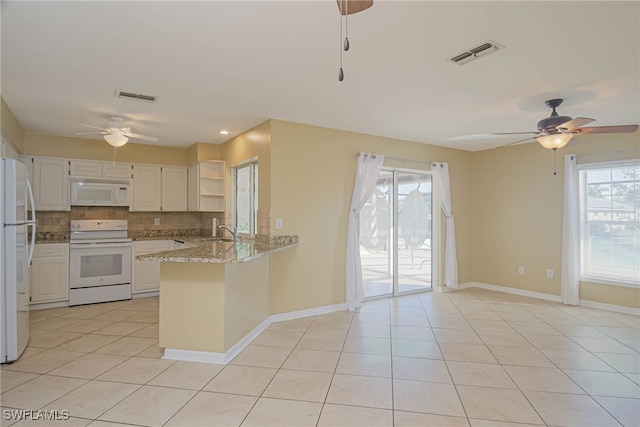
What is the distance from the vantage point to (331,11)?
1879 millimetres

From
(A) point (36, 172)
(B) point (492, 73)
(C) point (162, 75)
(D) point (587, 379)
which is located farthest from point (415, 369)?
(A) point (36, 172)

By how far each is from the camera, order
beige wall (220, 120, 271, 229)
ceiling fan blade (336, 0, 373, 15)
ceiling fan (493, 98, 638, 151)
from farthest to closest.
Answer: beige wall (220, 120, 271, 229) → ceiling fan (493, 98, 638, 151) → ceiling fan blade (336, 0, 373, 15)

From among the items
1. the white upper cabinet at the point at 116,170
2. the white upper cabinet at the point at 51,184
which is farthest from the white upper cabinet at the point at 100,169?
the white upper cabinet at the point at 51,184

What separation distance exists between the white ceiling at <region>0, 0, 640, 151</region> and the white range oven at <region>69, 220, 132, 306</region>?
166 centimetres

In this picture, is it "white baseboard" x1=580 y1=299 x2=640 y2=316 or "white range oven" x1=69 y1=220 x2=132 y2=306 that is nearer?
"white baseboard" x1=580 y1=299 x2=640 y2=316

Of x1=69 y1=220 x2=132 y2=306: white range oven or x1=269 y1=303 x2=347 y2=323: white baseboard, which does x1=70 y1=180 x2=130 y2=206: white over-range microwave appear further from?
x1=269 y1=303 x2=347 y2=323: white baseboard

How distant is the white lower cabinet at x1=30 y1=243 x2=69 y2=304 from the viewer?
4445mm

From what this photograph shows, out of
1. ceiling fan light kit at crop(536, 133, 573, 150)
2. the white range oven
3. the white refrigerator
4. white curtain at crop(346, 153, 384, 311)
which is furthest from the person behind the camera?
the white range oven

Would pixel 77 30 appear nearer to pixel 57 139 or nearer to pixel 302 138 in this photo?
pixel 302 138

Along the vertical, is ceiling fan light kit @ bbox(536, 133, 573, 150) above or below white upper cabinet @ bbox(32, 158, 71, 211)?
above

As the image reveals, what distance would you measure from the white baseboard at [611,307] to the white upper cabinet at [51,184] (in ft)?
24.7

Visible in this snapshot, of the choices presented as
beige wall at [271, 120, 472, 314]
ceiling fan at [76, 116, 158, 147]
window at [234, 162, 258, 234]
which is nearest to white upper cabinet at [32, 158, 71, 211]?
ceiling fan at [76, 116, 158, 147]

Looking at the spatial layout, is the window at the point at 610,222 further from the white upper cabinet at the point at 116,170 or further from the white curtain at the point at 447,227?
the white upper cabinet at the point at 116,170

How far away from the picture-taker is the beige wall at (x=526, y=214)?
4.55 metres
